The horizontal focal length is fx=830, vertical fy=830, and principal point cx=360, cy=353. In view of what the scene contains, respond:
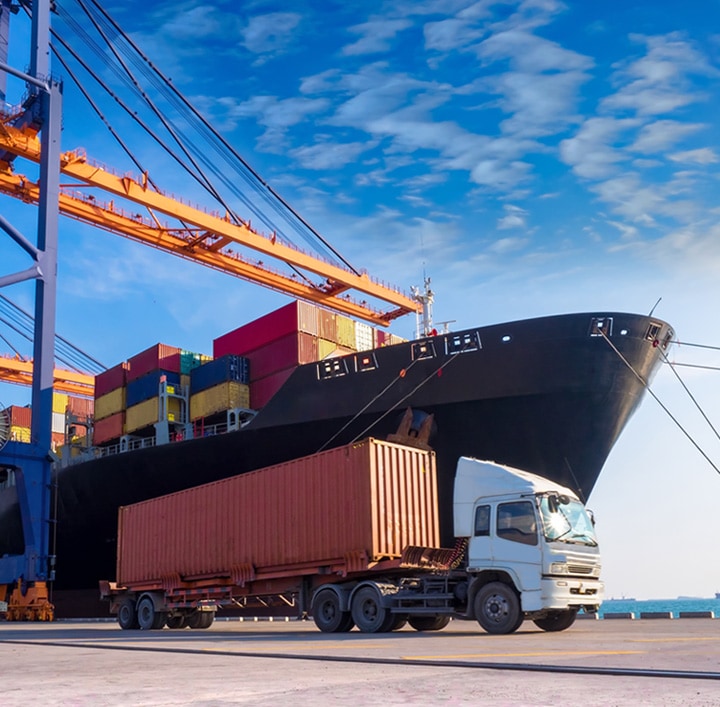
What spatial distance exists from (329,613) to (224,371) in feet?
38.6

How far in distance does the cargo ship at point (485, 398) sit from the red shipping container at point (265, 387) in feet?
0.63

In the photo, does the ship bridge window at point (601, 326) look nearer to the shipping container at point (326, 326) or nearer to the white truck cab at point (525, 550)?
the white truck cab at point (525, 550)

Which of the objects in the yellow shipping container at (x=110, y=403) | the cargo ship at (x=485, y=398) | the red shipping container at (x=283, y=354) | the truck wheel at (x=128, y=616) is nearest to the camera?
the truck wheel at (x=128, y=616)

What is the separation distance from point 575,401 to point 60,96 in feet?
64.9

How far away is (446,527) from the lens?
20.6 meters

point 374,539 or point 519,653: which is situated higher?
point 374,539

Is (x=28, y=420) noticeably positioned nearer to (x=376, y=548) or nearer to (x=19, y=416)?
(x=19, y=416)

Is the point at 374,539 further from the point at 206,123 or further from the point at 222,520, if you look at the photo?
the point at 206,123

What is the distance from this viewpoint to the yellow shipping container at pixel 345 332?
25739 millimetres

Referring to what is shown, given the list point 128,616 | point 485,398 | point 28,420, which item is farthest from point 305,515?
point 28,420

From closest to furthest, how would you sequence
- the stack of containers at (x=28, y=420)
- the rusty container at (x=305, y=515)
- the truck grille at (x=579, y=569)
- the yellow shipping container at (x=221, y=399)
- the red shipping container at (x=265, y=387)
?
the truck grille at (x=579, y=569) → the rusty container at (x=305, y=515) → the red shipping container at (x=265, y=387) → the yellow shipping container at (x=221, y=399) → the stack of containers at (x=28, y=420)

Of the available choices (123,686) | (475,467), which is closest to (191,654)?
(123,686)

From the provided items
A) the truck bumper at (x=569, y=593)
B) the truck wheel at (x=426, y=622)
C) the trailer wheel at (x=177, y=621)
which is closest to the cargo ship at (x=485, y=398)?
the truck wheel at (x=426, y=622)

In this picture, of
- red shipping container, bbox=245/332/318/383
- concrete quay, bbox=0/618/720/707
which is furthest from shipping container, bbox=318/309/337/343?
concrete quay, bbox=0/618/720/707
